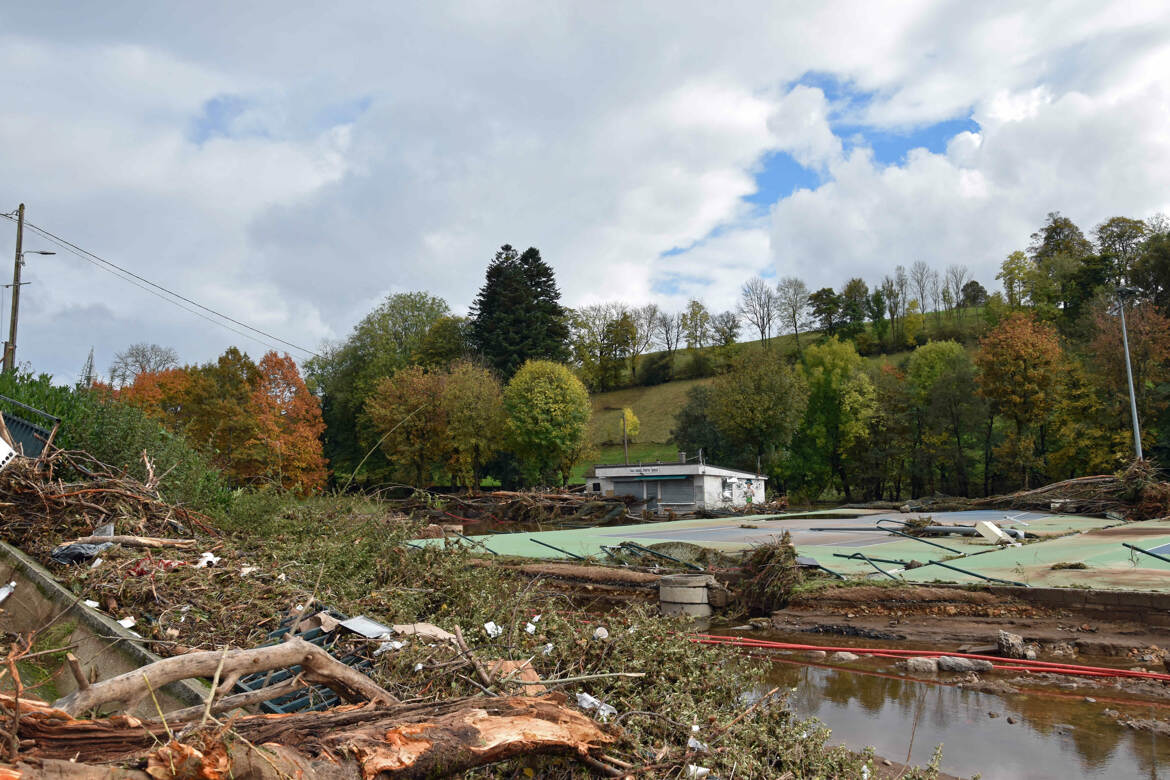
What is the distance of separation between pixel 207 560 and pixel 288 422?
41.3 meters

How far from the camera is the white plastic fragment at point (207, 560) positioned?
628 cm

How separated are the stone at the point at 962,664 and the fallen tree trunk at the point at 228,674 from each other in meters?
7.10

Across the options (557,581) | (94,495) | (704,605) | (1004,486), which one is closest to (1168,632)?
(704,605)

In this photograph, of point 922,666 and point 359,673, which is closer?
point 359,673

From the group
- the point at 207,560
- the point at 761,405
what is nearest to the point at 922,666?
the point at 207,560

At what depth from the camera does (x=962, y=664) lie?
8.12m

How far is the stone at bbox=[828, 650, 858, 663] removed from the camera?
880 cm

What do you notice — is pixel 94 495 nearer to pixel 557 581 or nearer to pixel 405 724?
pixel 405 724

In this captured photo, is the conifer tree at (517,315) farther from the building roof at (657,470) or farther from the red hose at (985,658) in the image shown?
the red hose at (985,658)

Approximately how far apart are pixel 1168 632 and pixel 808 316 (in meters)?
71.9

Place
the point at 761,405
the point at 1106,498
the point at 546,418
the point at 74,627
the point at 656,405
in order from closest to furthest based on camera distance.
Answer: the point at 74,627 < the point at 1106,498 < the point at 546,418 < the point at 761,405 < the point at 656,405

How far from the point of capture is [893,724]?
6512mm

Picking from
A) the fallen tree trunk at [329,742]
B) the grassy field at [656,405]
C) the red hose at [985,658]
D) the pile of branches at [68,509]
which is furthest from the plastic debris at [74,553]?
the grassy field at [656,405]

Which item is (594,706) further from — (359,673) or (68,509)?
(68,509)
